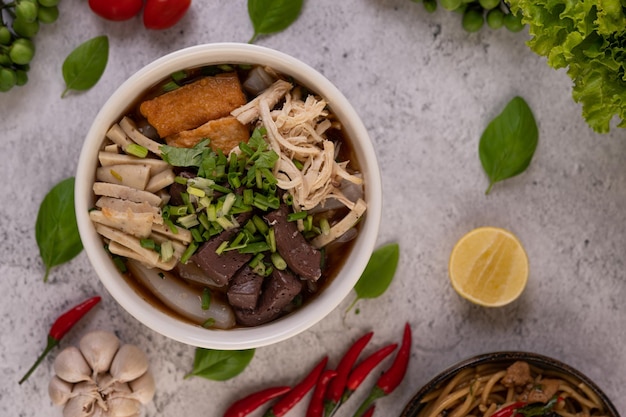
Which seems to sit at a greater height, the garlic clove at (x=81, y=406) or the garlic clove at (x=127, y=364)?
the garlic clove at (x=127, y=364)

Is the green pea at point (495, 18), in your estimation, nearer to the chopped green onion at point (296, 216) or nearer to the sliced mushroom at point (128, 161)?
the chopped green onion at point (296, 216)

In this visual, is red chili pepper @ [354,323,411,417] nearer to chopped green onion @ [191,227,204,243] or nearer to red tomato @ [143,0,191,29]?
chopped green onion @ [191,227,204,243]

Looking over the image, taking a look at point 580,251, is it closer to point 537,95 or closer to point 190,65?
point 537,95

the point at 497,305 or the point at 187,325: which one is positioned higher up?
the point at 187,325

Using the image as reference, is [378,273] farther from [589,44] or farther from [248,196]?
[589,44]

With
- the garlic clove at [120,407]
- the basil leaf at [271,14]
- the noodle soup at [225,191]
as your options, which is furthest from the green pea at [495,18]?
the garlic clove at [120,407]

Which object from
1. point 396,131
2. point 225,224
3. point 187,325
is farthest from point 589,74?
point 187,325
